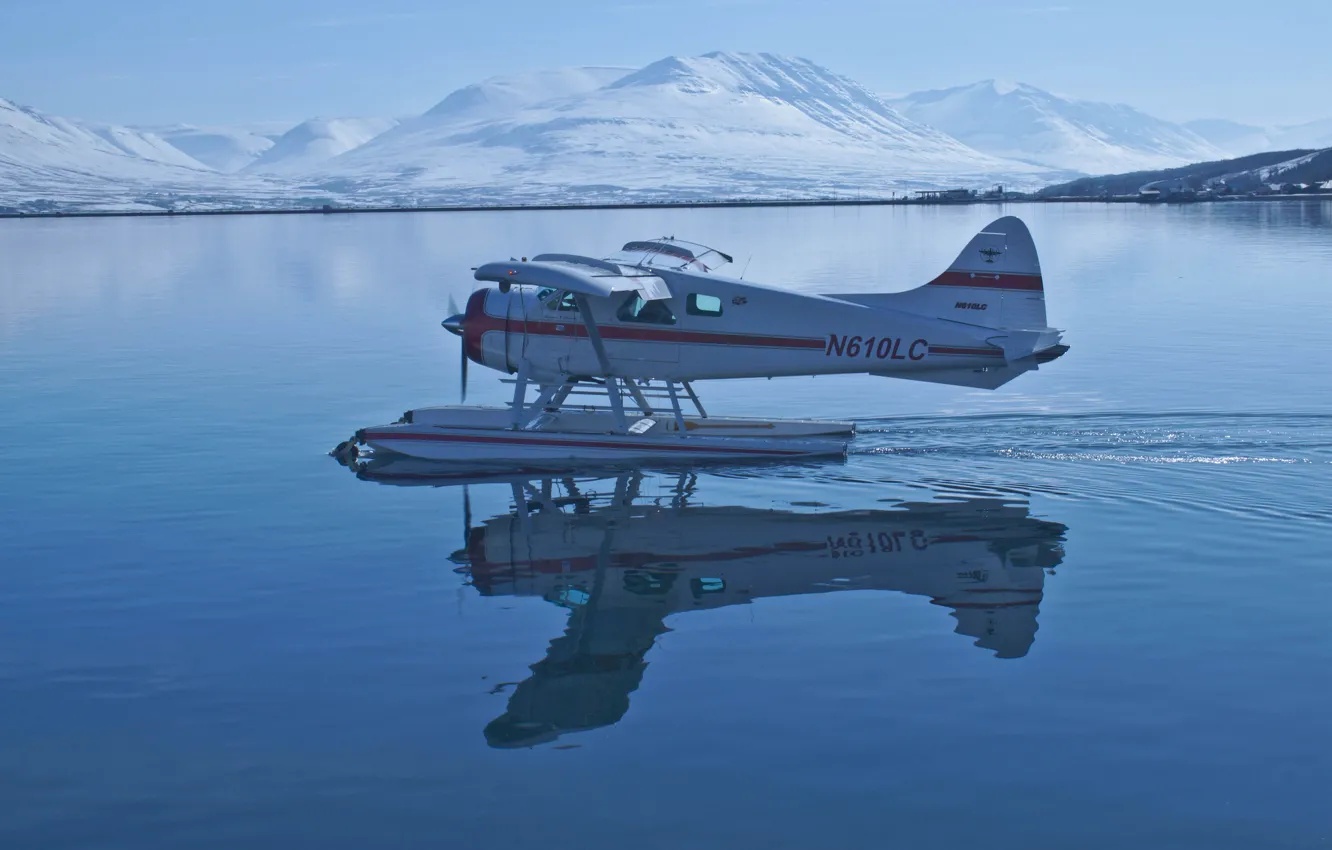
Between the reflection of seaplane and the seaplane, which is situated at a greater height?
the seaplane

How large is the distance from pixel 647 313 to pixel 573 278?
1954mm

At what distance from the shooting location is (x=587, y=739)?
429 inches

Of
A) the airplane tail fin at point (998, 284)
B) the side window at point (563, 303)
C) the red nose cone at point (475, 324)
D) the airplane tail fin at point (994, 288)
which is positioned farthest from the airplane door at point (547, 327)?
the airplane tail fin at point (998, 284)

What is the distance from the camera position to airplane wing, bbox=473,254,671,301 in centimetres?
1950

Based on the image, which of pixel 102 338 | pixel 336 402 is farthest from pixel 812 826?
pixel 102 338

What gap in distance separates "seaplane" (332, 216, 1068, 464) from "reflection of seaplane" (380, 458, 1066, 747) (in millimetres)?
1833

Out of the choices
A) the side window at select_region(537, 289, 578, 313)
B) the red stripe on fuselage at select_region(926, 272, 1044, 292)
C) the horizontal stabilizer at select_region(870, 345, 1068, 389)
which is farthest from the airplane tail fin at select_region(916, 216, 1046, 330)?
the side window at select_region(537, 289, 578, 313)

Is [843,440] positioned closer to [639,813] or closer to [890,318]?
[890,318]

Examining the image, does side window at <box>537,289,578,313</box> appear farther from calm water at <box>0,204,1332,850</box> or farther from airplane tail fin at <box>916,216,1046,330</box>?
airplane tail fin at <box>916,216,1046,330</box>

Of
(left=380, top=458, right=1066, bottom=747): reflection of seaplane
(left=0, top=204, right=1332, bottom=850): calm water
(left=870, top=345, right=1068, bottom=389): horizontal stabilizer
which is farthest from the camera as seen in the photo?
(left=870, top=345, right=1068, bottom=389): horizontal stabilizer

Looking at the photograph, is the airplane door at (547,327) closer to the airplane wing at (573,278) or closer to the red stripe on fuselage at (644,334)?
the red stripe on fuselage at (644,334)

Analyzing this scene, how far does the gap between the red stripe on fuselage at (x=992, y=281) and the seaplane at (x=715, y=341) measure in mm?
15

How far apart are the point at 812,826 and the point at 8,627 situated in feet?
27.8

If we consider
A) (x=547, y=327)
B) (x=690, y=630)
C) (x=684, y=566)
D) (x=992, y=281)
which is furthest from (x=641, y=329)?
(x=690, y=630)
